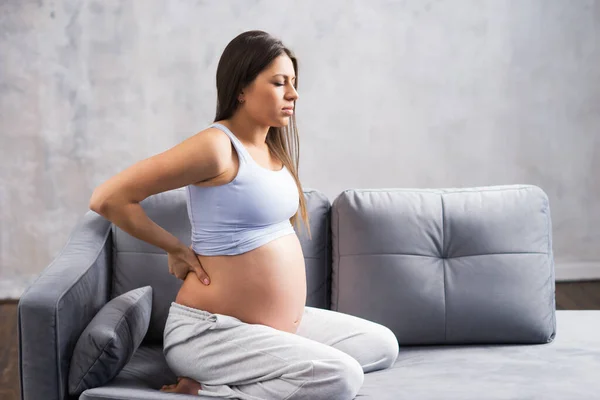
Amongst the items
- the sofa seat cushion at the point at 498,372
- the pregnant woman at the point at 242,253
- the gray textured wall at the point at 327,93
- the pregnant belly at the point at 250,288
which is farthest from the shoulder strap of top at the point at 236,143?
the gray textured wall at the point at 327,93

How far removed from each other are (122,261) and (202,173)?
591mm

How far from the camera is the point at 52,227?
4.01 m

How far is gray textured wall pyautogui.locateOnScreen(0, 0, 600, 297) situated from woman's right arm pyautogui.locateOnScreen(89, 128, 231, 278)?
2.17 meters

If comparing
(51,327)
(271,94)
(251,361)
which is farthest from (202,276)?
(271,94)

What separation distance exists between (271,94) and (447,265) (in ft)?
2.48

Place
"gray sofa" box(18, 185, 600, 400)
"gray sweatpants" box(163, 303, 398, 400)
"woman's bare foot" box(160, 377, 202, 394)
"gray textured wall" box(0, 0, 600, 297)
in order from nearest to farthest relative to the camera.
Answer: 1. "gray sweatpants" box(163, 303, 398, 400)
2. "woman's bare foot" box(160, 377, 202, 394)
3. "gray sofa" box(18, 185, 600, 400)
4. "gray textured wall" box(0, 0, 600, 297)

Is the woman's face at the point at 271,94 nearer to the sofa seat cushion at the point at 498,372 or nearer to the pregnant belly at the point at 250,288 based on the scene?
the pregnant belly at the point at 250,288

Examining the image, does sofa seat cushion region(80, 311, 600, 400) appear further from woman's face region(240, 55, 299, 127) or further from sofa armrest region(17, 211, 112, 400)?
woman's face region(240, 55, 299, 127)

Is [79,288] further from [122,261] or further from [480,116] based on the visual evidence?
[480,116]

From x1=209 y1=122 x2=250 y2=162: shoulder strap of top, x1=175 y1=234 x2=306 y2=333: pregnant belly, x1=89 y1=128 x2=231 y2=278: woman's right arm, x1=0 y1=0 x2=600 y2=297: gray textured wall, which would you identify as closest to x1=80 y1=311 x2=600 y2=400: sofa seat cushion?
x1=175 y1=234 x2=306 y2=333: pregnant belly

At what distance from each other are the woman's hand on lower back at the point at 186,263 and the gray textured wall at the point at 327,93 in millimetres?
2102

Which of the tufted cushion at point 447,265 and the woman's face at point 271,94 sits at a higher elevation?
the woman's face at point 271,94

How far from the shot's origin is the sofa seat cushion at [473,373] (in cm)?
182

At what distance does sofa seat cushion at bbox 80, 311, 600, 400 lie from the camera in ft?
5.97
